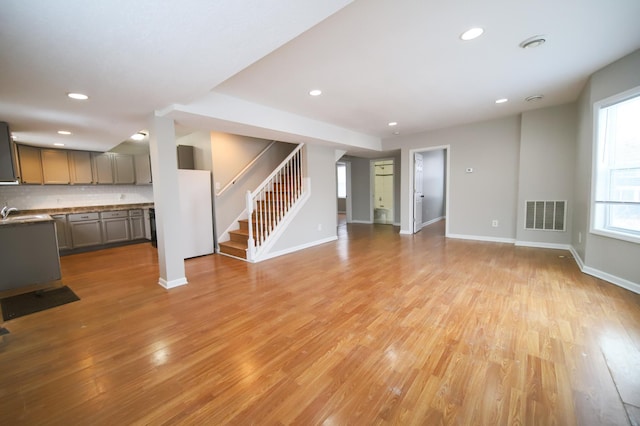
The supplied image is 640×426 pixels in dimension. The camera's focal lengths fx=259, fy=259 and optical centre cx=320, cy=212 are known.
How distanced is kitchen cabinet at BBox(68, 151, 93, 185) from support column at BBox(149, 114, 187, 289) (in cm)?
389

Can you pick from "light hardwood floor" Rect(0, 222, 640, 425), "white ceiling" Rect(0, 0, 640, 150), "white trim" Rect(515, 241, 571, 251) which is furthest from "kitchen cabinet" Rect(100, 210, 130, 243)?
"white trim" Rect(515, 241, 571, 251)

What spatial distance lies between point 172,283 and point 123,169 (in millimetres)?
4562

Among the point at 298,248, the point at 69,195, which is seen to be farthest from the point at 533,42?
the point at 69,195

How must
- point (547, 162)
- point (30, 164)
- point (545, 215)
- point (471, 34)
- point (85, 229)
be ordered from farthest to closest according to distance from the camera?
point (85, 229)
point (30, 164)
point (545, 215)
point (547, 162)
point (471, 34)

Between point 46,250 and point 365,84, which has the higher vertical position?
point 365,84

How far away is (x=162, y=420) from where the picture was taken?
1.40 m

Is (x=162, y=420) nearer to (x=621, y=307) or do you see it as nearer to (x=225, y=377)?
(x=225, y=377)

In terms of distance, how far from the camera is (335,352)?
196 cm

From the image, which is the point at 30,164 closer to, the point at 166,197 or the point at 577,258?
the point at 166,197

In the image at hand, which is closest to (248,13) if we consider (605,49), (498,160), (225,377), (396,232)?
(225,377)

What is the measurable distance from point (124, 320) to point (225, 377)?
1.54 meters

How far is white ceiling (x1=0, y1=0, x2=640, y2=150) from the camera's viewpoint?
1535 mm

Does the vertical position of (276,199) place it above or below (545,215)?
above

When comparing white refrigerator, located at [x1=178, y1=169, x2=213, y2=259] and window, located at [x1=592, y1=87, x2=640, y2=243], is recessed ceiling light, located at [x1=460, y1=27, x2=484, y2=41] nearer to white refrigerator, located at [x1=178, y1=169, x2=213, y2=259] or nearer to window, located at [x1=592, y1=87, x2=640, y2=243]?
window, located at [x1=592, y1=87, x2=640, y2=243]
